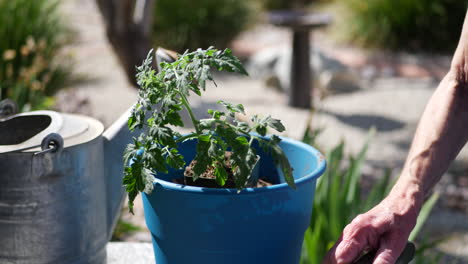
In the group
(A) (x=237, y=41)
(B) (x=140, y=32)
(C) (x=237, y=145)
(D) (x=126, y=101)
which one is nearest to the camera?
(C) (x=237, y=145)

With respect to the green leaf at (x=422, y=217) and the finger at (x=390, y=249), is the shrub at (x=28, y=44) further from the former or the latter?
the finger at (x=390, y=249)

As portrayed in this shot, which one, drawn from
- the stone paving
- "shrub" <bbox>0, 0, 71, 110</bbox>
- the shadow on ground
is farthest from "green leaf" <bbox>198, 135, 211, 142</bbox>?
the shadow on ground

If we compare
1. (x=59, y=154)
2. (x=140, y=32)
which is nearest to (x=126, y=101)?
(x=140, y=32)

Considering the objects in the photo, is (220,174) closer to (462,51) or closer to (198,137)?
(198,137)

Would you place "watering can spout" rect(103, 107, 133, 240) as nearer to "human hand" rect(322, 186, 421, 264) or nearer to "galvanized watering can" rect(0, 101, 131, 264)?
"galvanized watering can" rect(0, 101, 131, 264)

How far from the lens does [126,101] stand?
5.26 meters

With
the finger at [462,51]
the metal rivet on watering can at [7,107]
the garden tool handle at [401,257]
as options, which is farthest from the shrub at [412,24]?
the garden tool handle at [401,257]

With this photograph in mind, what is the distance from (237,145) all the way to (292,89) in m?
4.57

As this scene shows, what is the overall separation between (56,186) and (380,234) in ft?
2.17

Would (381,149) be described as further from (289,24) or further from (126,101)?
(126,101)

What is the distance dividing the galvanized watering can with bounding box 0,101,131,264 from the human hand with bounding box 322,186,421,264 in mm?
542

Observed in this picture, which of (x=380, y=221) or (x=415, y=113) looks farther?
(x=415, y=113)

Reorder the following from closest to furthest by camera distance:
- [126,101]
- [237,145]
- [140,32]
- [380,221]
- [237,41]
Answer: [237,145] → [380,221] → [140,32] → [126,101] → [237,41]

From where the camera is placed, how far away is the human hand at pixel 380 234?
3.52 feet
